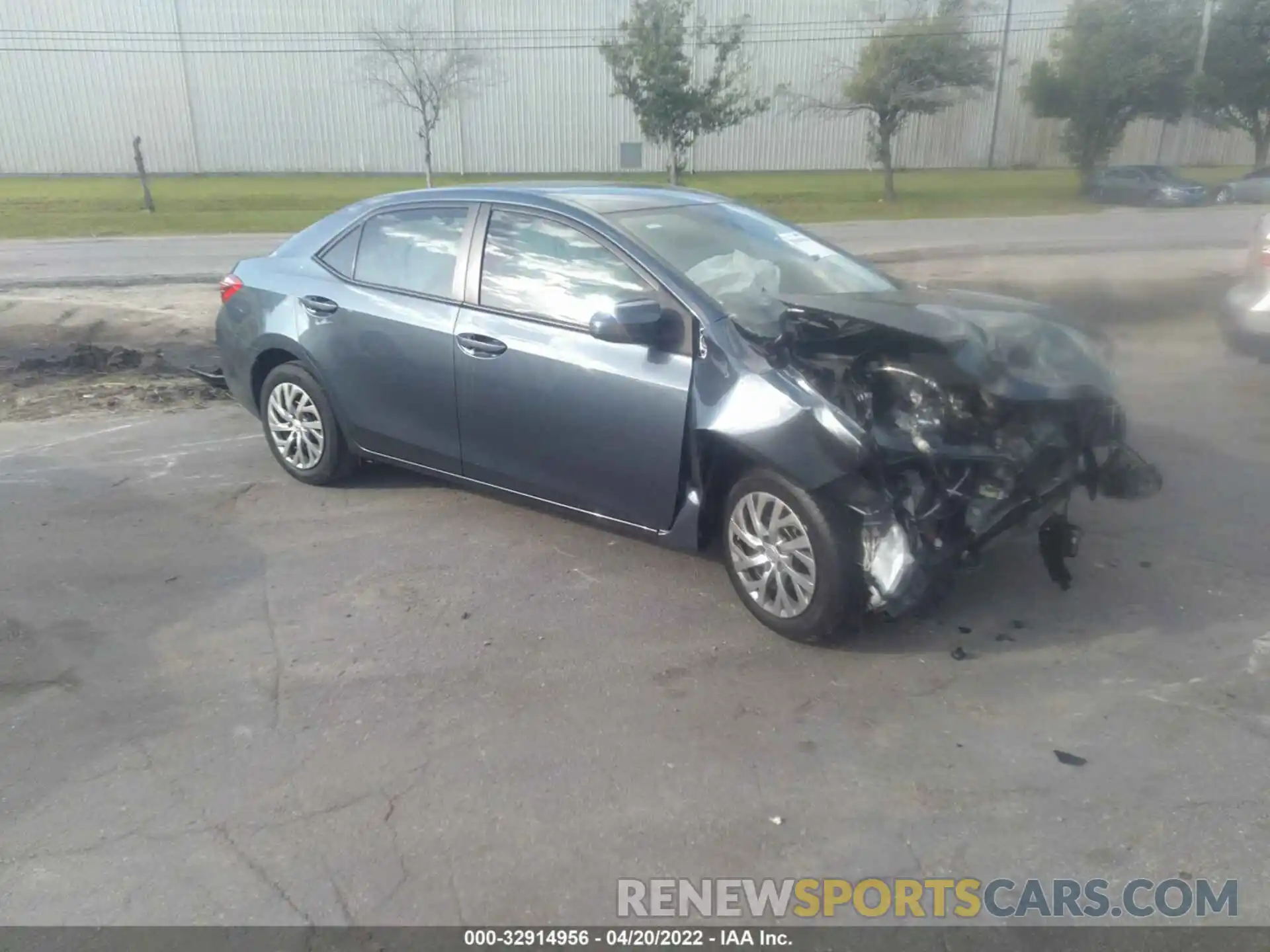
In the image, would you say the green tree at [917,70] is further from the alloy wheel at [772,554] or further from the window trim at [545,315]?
the alloy wheel at [772,554]

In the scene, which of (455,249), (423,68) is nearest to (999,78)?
(423,68)

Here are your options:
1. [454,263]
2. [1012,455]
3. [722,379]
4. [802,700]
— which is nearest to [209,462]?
[454,263]

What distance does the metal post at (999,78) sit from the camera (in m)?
40.7

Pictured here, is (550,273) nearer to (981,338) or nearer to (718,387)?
(718,387)

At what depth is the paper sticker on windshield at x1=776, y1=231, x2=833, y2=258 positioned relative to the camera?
17.9 ft

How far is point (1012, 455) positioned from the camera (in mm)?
4215

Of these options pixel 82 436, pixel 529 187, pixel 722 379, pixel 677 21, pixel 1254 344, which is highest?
pixel 677 21

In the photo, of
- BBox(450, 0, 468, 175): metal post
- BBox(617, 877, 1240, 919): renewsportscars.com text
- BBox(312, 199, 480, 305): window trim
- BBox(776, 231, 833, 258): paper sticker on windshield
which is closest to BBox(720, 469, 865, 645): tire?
BBox(617, 877, 1240, 919): renewsportscars.com text

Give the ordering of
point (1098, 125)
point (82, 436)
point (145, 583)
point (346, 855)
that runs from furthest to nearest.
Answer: point (1098, 125)
point (82, 436)
point (145, 583)
point (346, 855)

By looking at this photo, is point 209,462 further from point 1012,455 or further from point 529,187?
point 1012,455

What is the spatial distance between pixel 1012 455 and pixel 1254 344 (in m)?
4.80

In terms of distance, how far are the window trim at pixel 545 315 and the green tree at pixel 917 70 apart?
31.1 metres

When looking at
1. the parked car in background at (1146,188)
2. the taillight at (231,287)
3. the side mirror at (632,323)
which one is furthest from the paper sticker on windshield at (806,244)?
the parked car in background at (1146,188)

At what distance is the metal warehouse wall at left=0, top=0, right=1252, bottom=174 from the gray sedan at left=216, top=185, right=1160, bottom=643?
43.0 meters
